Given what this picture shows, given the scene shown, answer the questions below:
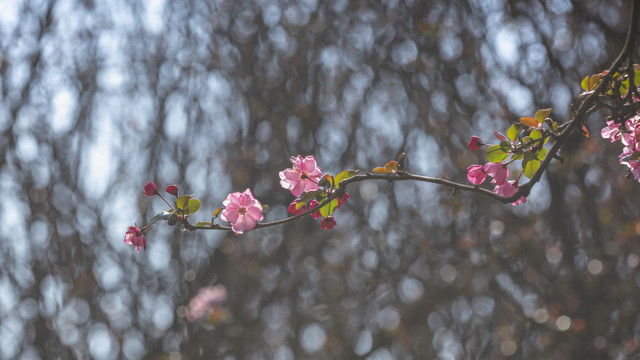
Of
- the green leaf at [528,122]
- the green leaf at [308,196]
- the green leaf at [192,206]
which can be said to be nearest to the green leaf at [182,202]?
the green leaf at [192,206]

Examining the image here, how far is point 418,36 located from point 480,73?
0.52 meters

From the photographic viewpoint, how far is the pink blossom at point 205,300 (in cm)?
412

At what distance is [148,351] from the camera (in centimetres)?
418

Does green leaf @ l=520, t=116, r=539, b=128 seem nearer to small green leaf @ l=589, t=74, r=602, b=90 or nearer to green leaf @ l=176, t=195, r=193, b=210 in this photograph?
small green leaf @ l=589, t=74, r=602, b=90

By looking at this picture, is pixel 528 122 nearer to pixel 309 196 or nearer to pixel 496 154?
pixel 496 154

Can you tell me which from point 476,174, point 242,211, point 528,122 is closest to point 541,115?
point 528,122

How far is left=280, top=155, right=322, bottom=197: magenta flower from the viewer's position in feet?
5.32

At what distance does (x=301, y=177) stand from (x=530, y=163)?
0.60 metres

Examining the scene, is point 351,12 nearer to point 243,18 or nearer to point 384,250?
point 243,18

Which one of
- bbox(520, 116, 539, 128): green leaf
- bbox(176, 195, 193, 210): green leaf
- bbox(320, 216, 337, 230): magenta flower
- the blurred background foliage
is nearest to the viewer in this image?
bbox(520, 116, 539, 128): green leaf

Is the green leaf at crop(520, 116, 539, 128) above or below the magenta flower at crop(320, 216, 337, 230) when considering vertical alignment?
above

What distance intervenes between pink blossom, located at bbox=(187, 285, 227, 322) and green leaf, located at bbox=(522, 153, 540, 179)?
10.1 ft

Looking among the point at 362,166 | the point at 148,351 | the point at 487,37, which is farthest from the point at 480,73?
the point at 148,351

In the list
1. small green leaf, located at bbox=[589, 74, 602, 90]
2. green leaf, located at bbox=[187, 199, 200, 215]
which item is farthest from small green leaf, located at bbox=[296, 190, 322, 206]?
small green leaf, located at bbox=[589, 74, 602, 90]
